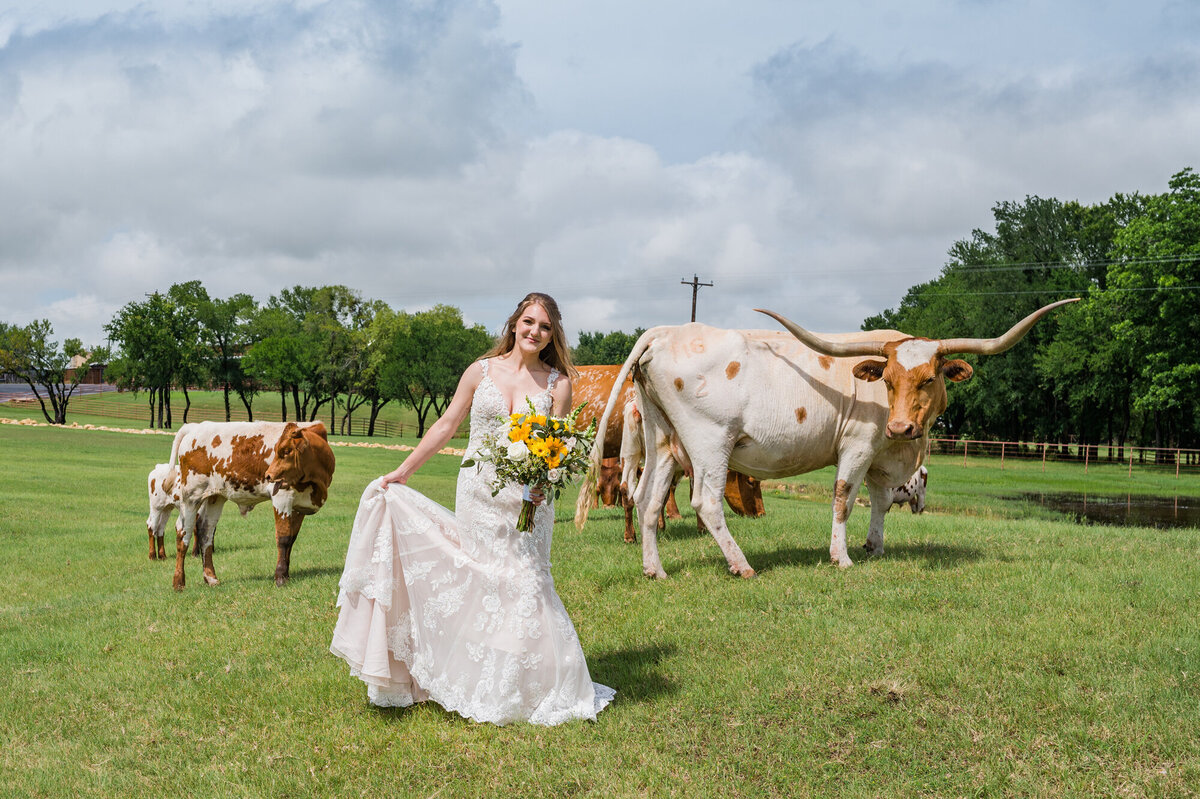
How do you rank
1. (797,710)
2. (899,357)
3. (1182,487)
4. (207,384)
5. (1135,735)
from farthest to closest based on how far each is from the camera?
1. (207,384)
2. (1182,487)
3. (899,357)
4. (797,710)
5. (1135,735)

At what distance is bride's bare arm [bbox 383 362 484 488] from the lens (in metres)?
6.31

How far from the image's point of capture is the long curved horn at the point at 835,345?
9844mm

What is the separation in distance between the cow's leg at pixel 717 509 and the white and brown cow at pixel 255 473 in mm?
5305

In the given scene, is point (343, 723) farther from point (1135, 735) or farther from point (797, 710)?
point (1135, 735)

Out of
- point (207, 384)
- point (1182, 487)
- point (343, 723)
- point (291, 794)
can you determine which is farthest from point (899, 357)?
point (207, 384)

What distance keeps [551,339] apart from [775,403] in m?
4.03

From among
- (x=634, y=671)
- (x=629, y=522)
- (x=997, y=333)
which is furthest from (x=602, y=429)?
(x=997, y=333)

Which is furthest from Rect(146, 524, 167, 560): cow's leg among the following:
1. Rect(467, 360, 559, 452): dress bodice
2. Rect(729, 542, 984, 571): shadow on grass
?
Rect(467, 360, 559, 452): dress bodice

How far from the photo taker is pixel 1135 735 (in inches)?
218

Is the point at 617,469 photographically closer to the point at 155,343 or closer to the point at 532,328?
the point at 532,328

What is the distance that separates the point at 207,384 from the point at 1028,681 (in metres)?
90.4

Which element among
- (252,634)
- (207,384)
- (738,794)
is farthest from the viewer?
(207,384)

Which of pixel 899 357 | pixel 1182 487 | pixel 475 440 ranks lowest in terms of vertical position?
pixel 1182 487

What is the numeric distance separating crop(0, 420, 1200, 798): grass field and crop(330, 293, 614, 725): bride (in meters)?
0.24
